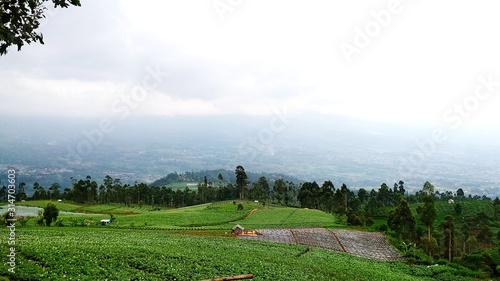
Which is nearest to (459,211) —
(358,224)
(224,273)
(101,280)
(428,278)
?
(358,224)

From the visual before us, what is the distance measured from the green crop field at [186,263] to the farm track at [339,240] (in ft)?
17.1

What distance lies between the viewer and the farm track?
143 ft

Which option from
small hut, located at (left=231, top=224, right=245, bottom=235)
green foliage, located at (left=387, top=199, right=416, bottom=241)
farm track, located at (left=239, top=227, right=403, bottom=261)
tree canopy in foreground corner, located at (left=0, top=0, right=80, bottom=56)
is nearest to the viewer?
tree canopy in foreground corner, located at (left=0, top=0, right=80, bottom=56)

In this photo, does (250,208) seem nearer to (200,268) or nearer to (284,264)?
(284,264)

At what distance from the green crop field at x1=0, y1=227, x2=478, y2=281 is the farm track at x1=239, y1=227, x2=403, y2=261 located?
17.1 ft

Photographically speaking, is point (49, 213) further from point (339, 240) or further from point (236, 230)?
point (339, 240)

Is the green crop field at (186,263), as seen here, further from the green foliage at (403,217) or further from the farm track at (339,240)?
the green foliage at (403,217)

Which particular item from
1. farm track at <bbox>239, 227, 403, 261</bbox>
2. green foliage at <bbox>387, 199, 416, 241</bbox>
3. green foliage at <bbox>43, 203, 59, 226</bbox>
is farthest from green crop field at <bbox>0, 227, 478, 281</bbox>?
green foliage at <bbox>387, 199, 416, 241</bbox>

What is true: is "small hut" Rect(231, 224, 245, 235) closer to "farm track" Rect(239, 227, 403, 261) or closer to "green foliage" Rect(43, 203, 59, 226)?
"farm track" Rect(239, 227, 403, 261)

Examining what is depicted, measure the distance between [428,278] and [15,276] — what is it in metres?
31.9

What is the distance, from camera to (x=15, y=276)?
1659cm

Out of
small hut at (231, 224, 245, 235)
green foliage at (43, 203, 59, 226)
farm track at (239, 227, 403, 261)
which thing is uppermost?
green foliage at (43, 203, 59, 226)

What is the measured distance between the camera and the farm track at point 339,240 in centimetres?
4361

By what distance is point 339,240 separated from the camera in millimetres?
48281
